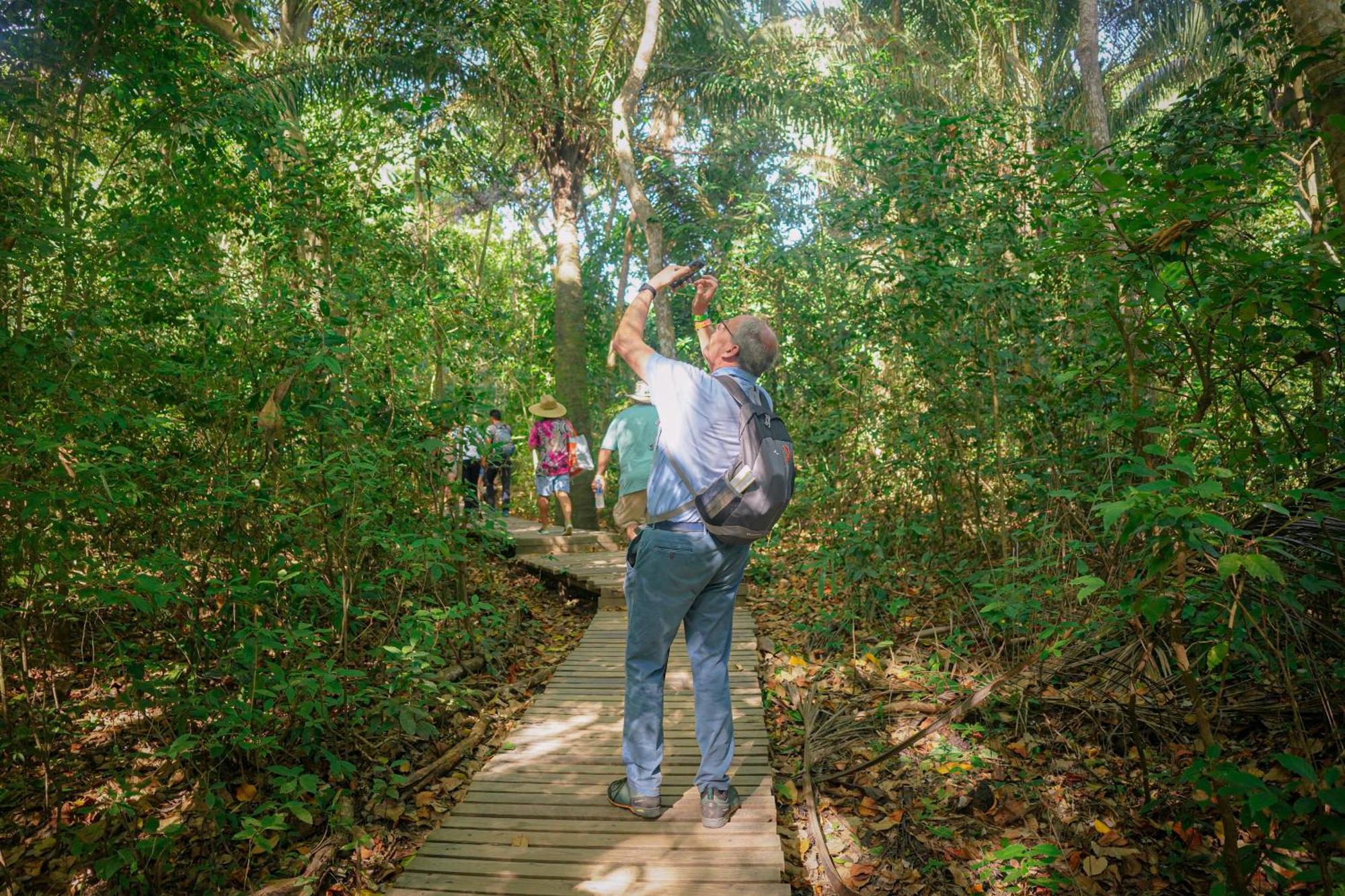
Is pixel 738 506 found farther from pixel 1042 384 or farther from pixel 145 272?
pixel 145 272

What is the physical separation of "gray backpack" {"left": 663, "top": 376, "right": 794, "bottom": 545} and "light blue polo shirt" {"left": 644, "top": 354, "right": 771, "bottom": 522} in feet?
0.11

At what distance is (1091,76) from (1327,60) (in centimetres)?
835

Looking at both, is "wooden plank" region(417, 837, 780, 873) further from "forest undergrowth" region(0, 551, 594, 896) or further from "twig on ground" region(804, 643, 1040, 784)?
"twig on ground" region(804, 643, 1040, 784)

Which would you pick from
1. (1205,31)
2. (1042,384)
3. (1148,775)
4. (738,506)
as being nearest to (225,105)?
(738,506)

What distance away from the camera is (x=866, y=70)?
13828 millimetres

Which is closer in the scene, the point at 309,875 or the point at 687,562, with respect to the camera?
the point at 687,562

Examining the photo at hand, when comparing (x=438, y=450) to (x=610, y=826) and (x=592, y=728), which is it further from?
(x=610, y=826)

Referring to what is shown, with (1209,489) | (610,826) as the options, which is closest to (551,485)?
(610,826)

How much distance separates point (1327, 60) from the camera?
447 cm

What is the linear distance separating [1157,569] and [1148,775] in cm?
198

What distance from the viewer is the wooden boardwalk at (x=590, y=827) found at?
341 cm

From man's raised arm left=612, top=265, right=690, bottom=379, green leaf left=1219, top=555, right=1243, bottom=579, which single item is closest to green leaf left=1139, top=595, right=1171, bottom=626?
green leaf left=1219, top=555, right=1243, bottom=579

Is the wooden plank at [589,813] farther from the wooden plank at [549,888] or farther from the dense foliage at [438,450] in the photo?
the dense foliage at [438,450]

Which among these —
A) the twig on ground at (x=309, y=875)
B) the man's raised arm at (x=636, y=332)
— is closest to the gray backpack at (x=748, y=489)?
the man's raised arm at (x=636, y=332)
